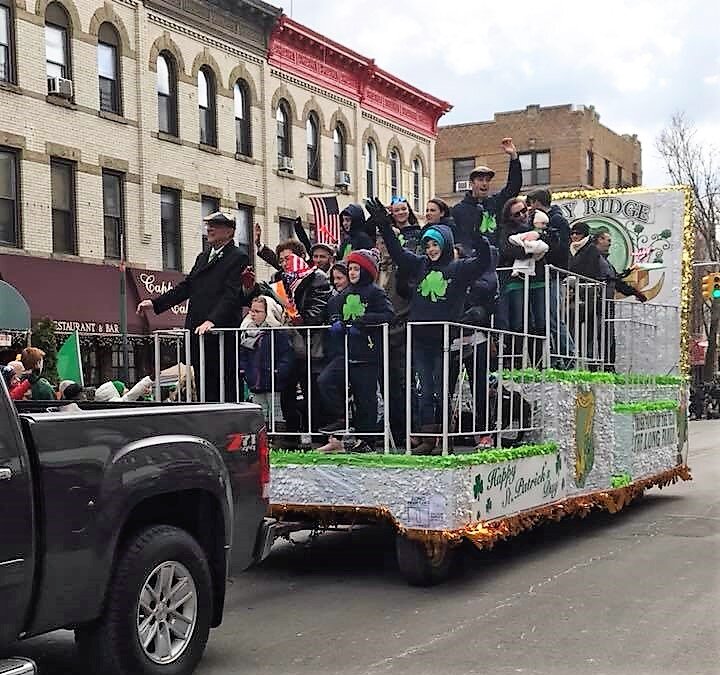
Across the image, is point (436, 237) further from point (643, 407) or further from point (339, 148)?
point (339, 148)

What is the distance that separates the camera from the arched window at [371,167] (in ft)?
100

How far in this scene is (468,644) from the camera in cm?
588

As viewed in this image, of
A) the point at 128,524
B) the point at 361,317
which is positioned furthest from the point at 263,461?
the point at 361,317

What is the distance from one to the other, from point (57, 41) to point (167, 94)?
336 cm

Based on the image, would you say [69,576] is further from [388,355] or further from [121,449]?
[388,355]

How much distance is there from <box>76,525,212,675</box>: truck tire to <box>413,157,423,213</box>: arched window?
1117 inches

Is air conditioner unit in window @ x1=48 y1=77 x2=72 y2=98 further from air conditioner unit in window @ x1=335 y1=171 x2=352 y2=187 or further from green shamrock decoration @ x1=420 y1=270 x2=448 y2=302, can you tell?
green shamrock decoration @ x1=420 y1=270 x2=448 y2=302

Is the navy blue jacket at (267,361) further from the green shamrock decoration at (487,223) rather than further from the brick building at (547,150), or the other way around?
the brick building at (547,150)

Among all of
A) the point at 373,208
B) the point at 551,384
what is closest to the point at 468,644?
the point at 551,384

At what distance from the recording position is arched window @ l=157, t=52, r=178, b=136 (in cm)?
2333

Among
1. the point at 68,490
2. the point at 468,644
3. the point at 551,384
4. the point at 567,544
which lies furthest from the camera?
the point at 567,544

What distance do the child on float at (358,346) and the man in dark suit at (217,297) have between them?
0.87 metres

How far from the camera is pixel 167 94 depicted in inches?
928

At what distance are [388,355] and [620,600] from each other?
7.84ft
